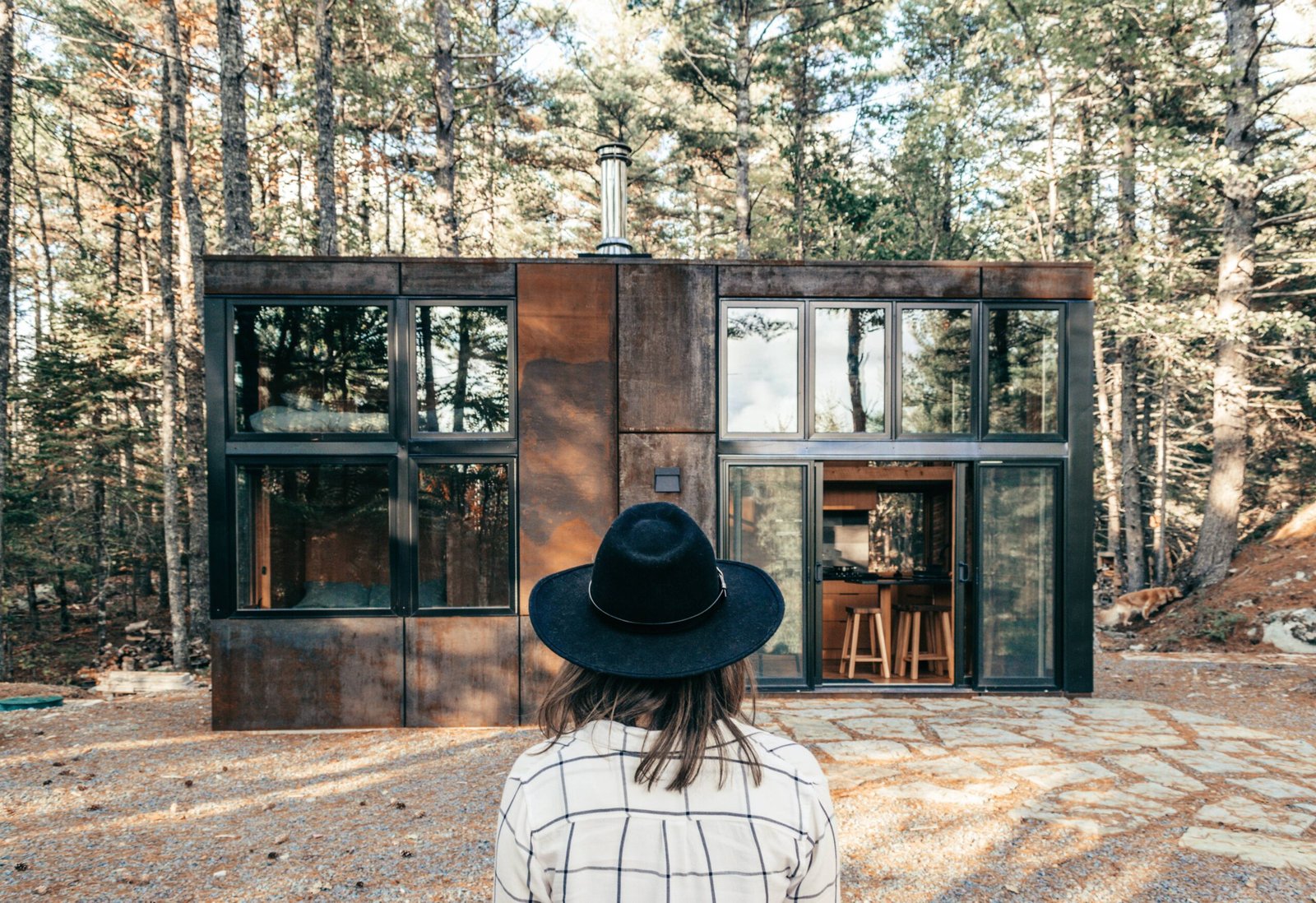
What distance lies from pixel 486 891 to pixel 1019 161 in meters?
15.4

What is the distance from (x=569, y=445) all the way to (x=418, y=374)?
141 cm

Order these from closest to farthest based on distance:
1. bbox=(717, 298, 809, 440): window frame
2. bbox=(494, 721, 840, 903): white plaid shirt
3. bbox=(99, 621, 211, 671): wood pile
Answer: bbox=(494, 721, 840, 903): white plaid shirt, bbox=(717, 298, 809, 440): window frame, bbox=(99, 621, 211, 671): wood pile

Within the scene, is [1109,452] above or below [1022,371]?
below

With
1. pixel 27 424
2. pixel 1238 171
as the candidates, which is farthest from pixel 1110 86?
pixel 27 424

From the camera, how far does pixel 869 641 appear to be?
28.1 ft

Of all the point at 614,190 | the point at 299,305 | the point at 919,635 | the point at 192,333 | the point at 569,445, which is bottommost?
the point at 919,635

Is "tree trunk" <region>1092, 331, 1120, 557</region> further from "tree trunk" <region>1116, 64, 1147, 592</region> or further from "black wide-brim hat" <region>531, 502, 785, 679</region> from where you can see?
"black wide-brim hat" <region>531, 502, 785, 679</region>

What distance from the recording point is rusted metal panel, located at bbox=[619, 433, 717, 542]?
6.88 meters

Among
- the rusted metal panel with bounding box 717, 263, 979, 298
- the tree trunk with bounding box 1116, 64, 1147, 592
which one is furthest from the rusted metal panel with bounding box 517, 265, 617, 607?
the tree trunk with bounding box 1116, 64, 1147, 592

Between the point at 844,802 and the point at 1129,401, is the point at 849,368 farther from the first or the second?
the point at 1129,401

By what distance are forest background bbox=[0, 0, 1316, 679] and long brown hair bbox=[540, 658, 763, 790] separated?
993 cm

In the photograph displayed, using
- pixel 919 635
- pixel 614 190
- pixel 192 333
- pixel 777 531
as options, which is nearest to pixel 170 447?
pixel 192 333

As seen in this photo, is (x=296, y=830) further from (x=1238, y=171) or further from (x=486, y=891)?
(x=1238, y=171)

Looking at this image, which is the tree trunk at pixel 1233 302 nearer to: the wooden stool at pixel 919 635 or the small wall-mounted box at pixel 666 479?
the wooden stool at pixel 919 635
